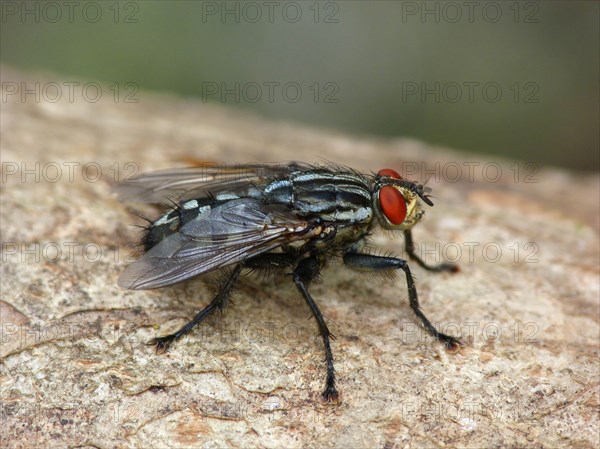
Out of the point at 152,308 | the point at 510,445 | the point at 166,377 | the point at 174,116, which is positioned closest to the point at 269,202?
the point at 152,308

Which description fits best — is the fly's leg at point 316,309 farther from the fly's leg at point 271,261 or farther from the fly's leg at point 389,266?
the fly's leg at point 389,266

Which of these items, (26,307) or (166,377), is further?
(26,307)

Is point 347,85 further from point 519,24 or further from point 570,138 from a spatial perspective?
point 570,138

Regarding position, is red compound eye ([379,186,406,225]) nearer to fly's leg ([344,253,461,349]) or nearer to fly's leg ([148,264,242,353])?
fly's leg ([344,253,461,349])

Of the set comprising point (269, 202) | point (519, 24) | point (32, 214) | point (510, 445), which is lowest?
point (510, 445)

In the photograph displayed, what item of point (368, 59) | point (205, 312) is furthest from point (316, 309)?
point (368, 59)

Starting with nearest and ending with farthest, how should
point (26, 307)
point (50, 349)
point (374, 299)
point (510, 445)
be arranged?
point (510, 445) < point (50, 349) < point (26, 307) < point (374, 299)
